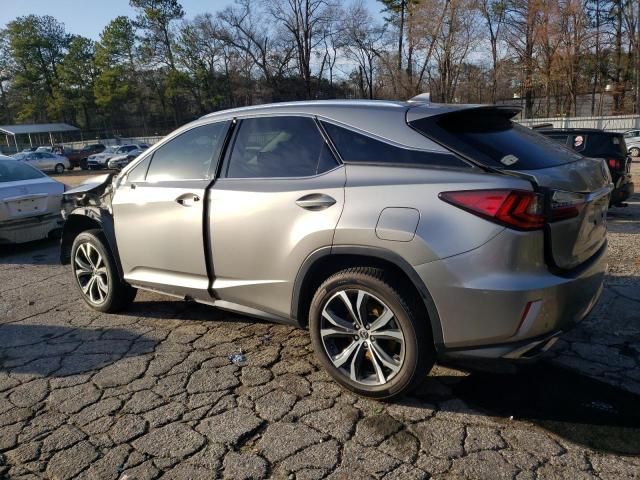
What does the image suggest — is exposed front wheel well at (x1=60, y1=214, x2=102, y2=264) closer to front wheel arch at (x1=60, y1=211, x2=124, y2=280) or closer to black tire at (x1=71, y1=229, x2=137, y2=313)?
front wheel arch at (x1=60, y1=211, x2=124, y2=280)

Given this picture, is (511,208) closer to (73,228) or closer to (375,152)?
(375,152)

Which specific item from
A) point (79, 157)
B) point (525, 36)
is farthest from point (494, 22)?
point (79, 157)

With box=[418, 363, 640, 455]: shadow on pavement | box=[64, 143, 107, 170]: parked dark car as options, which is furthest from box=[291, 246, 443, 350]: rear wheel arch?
box=[64, 143, 107, 170]: parked dark car

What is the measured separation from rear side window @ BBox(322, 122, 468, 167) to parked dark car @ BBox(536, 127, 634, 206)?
6.30 m

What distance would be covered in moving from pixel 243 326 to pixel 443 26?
43.1m

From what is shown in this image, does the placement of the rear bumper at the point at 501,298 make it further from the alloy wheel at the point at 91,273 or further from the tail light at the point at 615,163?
the tail light at the point at 615,163

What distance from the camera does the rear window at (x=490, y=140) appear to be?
9.00ft

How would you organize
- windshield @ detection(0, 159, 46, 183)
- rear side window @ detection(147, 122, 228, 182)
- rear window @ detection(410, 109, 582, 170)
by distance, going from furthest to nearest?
1. windshield @ detection(0, 159, 46, 183)
2. rear side window @ detection(147, 122, 228, 182)
3. rear window @ detection(410, 109, 582, 170)

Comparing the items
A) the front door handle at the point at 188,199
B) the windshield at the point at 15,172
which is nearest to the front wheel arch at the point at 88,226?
the front door handle at the point at 188,199

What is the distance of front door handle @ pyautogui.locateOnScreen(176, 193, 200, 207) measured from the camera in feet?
12.0

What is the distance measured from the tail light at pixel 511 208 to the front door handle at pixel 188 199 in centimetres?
198

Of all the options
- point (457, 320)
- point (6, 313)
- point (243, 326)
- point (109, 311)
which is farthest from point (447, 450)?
point (6, 313)

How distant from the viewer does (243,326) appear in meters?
4.29

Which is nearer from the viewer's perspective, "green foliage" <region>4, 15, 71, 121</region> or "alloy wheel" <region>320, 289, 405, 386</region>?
"alloy wheel" <region>320, 289, 405, 386</region>
